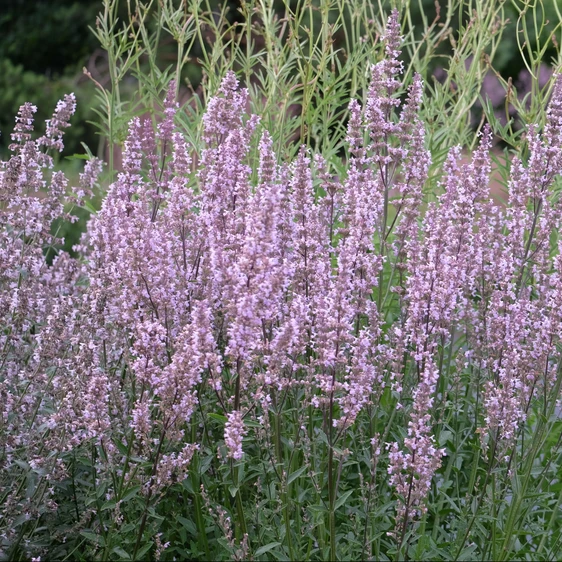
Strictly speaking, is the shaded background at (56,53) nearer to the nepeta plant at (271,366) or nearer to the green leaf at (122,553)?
the nepeta plant at (271,366)

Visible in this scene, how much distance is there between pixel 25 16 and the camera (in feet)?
56.5

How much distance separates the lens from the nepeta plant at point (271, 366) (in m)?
2.87

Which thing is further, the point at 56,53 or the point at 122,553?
the point at 56,53

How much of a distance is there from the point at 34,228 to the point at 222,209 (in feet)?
3.59

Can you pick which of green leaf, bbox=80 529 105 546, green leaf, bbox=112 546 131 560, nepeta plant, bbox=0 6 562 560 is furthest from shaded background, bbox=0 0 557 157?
green leaf, bbox=112 546 131 560

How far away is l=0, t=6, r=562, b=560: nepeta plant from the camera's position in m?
2.87

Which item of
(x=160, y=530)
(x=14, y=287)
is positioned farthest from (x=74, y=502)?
(x=14, y=287)

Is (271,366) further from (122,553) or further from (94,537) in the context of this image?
(94,537)

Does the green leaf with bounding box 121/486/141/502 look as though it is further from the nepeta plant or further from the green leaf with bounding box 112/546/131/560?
the green leaf with bounding box 112/546/131/560

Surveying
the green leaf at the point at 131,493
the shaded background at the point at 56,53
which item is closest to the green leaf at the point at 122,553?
the green leaf at the point at 131,493

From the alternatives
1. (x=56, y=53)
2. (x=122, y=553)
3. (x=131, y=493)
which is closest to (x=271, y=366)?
(x=131, y=493)

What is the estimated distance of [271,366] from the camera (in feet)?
9.18

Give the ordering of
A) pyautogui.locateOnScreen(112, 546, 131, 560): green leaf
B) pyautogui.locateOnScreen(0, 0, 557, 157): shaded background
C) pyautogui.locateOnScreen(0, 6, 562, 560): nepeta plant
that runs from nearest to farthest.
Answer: pyautogui.locateOnScreen(0, 6, 562, 560): nepeta plant, pyautogui.locateOnScreen(112, 546, 131, 560): green leaf, pyautogui.locateOnScreen(0, 0, 557, 157): shaded background

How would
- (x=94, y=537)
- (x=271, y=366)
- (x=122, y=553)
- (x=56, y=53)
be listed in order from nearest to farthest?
(x=271, y=366)
(x=122, y=553)
(x=94, y=537)
(x=56, y=53)
